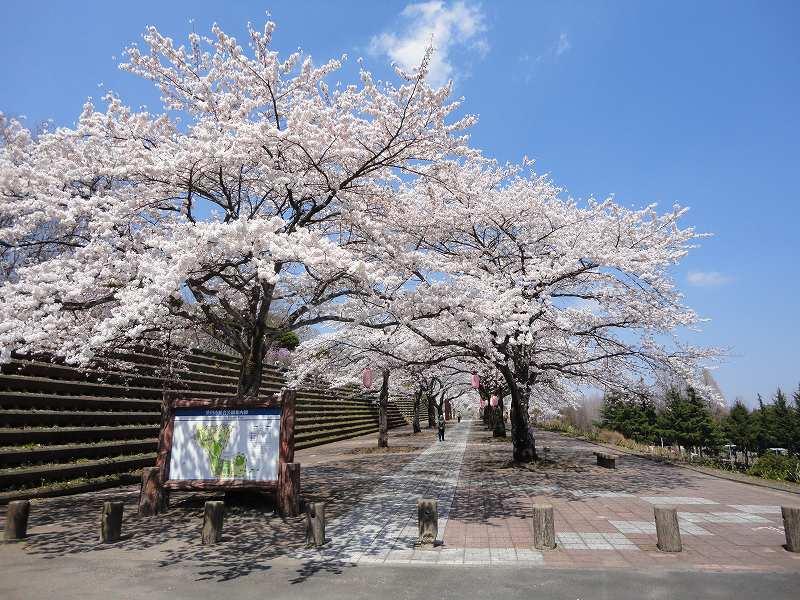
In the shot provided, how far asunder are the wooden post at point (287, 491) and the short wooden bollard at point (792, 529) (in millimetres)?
8140

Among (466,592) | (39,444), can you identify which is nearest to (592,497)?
(466,592)

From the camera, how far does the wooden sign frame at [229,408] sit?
9.16 meters

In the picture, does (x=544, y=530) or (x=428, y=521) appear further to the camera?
(x=428, y=521)

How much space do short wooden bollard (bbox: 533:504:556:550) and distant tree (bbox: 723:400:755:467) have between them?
60807 millimetres

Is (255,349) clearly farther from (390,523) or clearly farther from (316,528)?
(390,523)

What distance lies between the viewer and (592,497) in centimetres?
1103

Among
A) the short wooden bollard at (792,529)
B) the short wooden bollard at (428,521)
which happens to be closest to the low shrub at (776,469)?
the short wooden bollard at (792,529)

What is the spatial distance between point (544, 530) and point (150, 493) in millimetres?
7484

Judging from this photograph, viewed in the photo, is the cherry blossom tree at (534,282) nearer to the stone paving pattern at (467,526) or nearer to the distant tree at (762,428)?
the stone paving pattern at (467,526)

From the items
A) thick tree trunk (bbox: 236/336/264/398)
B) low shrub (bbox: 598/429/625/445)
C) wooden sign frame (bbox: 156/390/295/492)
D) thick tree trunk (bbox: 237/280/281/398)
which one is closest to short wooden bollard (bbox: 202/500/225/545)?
wooden sign frame (bbox: 156/390/295/492)

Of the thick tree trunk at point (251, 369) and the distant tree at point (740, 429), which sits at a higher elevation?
the thick tree trunk at point (251, 369)

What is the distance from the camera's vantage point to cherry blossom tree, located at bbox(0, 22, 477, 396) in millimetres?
7734

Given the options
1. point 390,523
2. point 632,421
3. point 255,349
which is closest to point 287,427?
point 255,349

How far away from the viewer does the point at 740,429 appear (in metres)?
55.8
